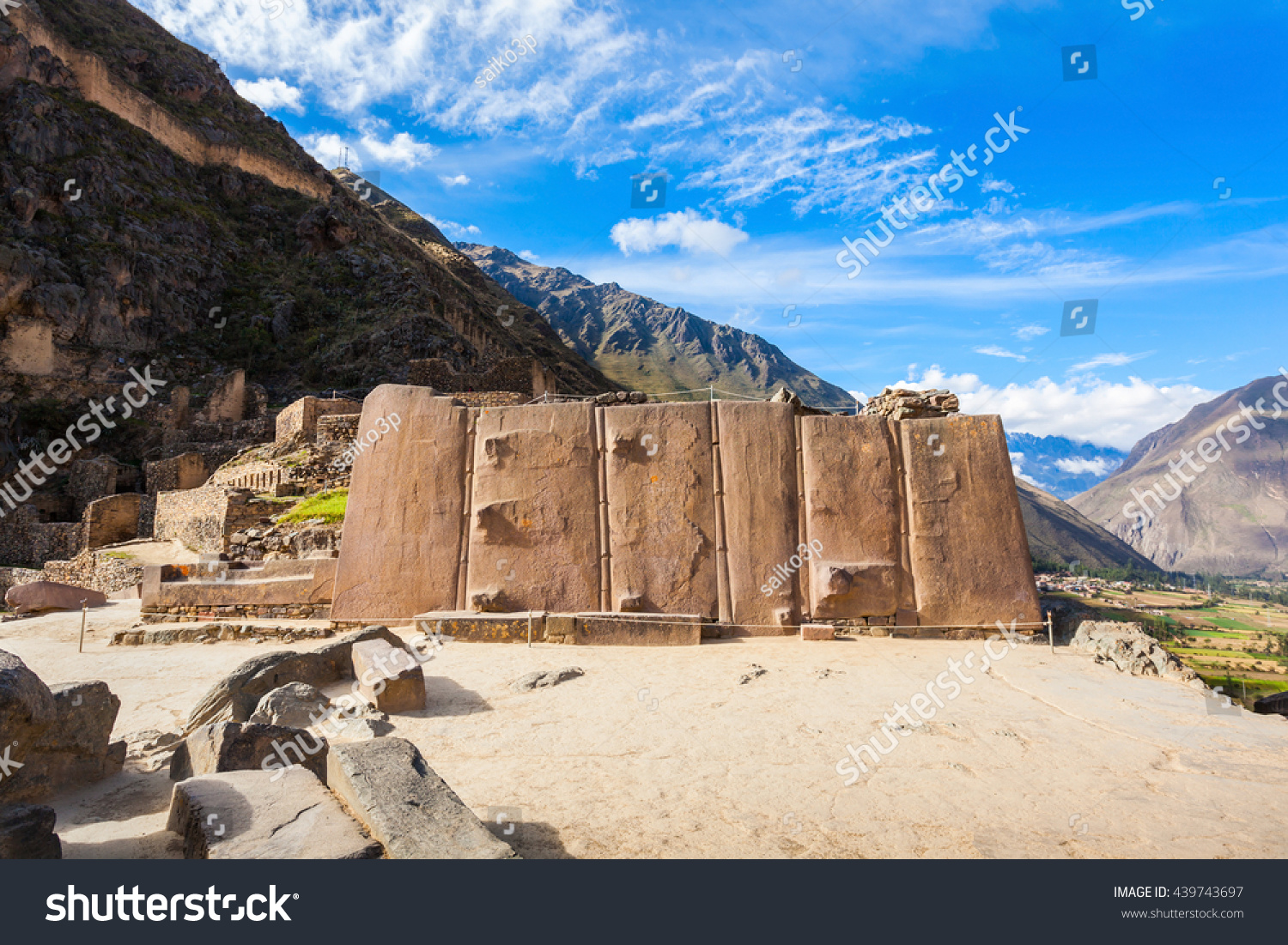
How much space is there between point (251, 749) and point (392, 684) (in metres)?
1.68

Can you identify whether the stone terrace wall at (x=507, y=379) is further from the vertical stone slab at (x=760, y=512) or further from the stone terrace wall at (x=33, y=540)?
the vertical stone slab at (x=760, y=512)

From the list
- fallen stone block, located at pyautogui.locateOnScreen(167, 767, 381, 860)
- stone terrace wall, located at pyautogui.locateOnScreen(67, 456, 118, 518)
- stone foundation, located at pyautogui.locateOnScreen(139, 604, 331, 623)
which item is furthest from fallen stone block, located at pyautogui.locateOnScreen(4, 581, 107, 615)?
stone terrace wall, located at pyautogui.locateOnScreen(67, 456, 118, 518)

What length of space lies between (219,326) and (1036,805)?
2122 inches

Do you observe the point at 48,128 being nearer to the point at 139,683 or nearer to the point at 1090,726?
the point at 139,683

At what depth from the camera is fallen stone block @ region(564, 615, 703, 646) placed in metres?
8.95

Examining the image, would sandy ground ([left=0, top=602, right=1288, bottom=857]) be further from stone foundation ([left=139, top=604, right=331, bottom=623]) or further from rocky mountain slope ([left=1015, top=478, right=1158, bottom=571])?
rocky mountain slope ([left=1015, top=478, right=1158, bottom=571])

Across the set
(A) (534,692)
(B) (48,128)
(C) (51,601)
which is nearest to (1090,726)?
(A) (534,692)

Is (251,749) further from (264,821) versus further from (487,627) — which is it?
(487,627)

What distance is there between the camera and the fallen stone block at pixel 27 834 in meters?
3.07

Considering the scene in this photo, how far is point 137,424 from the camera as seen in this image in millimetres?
34750

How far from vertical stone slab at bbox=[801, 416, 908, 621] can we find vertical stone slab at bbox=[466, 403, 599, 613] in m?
3.16

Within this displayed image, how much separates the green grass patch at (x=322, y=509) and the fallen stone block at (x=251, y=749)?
9871 mm

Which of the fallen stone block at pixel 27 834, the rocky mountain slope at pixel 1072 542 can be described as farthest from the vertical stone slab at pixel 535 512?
the rocky mountain slope at pixel 1072 542
